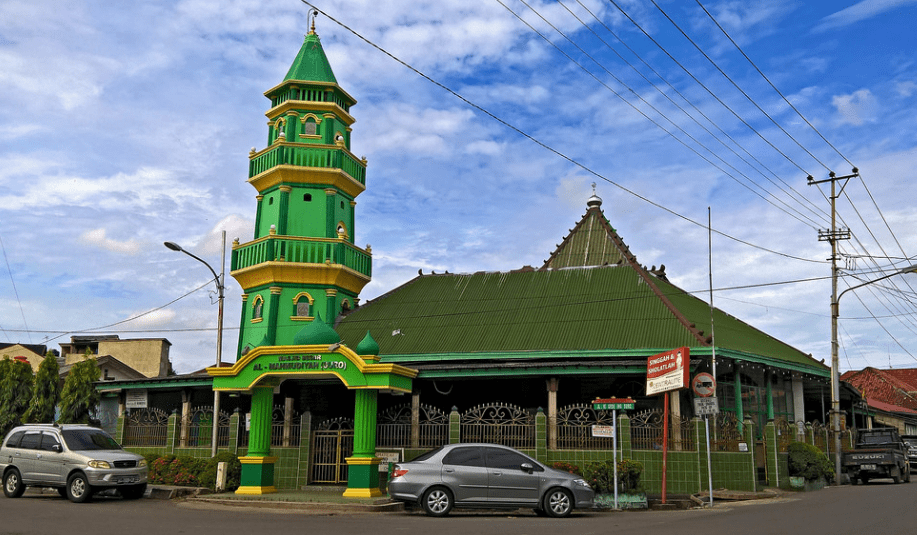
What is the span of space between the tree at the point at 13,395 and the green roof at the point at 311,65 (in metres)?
15.3

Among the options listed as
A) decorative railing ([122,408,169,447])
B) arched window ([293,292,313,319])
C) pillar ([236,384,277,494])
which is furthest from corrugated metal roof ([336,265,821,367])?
decorative railing ([122,408,169,447])

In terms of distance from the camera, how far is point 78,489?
58.5 ft

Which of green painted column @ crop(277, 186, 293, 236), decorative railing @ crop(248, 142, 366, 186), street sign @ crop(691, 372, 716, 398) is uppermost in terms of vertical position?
decorative railing @ crop(248, 142, 366, 186)

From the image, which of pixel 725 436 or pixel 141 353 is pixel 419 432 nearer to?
pixel 725 436

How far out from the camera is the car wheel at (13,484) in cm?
1896

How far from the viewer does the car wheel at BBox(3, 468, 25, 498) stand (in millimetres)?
18961

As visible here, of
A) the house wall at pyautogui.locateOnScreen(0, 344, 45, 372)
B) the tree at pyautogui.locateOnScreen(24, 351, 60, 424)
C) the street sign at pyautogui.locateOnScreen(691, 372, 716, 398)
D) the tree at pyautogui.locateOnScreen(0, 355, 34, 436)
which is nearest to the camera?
the street sign at pyautogui.locateOnScreen(691, 372, 716, 398)

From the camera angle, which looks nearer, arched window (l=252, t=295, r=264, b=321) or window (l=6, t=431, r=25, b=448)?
window (l=6, t=431, r=25, b=448)

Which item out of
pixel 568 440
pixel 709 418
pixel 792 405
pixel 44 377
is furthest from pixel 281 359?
pixel 792 405

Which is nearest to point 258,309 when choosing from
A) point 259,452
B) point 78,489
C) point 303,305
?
point 303,305

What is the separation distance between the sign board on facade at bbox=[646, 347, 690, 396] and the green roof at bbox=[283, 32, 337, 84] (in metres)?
19.1

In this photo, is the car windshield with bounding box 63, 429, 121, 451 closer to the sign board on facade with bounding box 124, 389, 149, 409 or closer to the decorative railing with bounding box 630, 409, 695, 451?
the sign board on facade with bounding box 124, 389, 149, 409

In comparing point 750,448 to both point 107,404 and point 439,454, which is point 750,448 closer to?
point 439,454

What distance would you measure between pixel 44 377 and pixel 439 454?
65.5 ft
